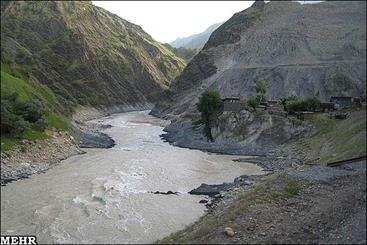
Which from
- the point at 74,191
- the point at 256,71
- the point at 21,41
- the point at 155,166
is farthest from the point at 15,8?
the point at 74,191

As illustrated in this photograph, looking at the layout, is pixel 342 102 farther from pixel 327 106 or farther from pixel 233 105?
pixel 233 105

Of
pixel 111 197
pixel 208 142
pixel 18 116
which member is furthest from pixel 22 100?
pixel 111 197

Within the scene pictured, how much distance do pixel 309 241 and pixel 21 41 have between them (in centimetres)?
12899

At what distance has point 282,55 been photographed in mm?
111188

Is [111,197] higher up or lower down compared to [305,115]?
lower down

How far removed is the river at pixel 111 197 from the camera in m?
27.2

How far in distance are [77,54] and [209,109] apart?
295ft

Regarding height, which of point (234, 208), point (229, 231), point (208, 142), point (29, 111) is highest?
point (29, 111)

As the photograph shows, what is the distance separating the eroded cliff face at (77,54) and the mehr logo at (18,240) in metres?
90.2

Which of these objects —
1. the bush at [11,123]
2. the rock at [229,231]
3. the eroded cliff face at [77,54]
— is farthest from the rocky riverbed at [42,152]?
the eroded cliff face at [77,54]

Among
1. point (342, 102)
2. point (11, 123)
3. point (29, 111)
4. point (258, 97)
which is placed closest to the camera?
point (11, 123)

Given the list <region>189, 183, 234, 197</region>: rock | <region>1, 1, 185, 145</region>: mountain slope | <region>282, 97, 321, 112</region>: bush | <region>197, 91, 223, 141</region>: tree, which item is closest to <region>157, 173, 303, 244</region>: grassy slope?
<region>189, 183, 234, 197</region>: rock

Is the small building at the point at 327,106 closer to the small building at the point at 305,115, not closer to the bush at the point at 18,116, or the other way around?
the small building at the point at 305,115

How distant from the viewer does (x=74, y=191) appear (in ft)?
120
